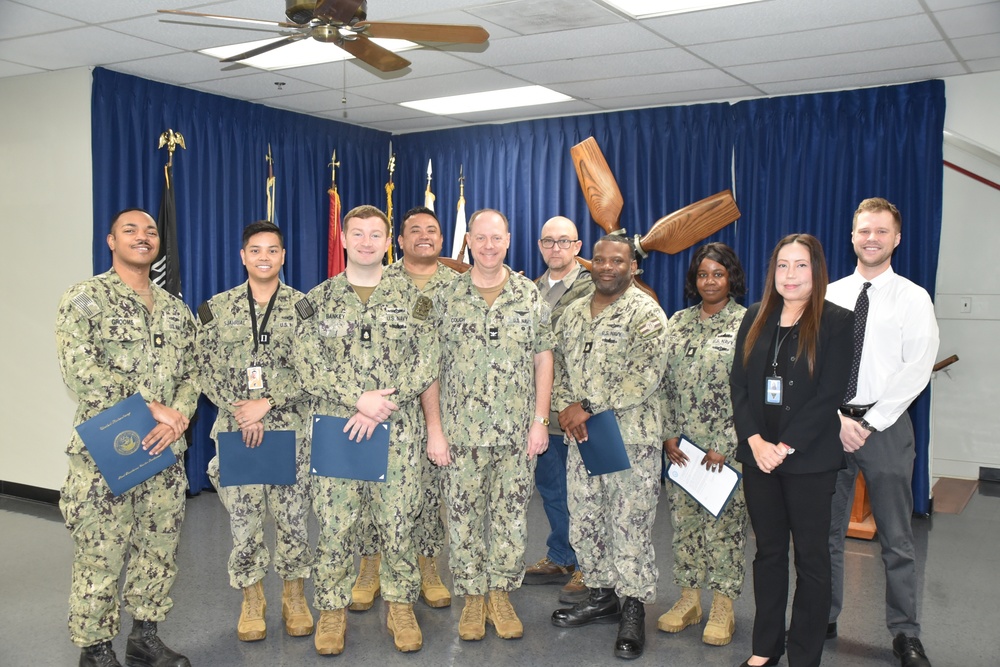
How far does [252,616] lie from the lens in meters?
3.70

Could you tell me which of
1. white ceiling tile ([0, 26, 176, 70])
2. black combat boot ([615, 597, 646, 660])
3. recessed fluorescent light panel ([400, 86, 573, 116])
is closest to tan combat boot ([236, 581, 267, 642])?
black combat boot ([615, 597, 646, 660])

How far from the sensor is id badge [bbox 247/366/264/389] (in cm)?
356

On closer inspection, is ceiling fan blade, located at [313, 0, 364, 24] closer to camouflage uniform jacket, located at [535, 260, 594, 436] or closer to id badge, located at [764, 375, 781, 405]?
camouflage uniform jacket, located at [535, 260, 594, 436]

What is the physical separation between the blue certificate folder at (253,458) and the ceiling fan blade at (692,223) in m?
3.14

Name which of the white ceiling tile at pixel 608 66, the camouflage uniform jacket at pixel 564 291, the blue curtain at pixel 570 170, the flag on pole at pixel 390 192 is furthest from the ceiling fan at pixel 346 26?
the flag on pole at pixel 390 192

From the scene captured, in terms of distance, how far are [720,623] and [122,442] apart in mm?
2483

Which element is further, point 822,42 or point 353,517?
point 822,42

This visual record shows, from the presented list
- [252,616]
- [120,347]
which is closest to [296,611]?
[252,616]

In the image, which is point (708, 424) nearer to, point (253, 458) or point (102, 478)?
point (253, 458)

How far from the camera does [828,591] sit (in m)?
3.06

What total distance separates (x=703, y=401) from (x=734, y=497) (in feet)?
1.35

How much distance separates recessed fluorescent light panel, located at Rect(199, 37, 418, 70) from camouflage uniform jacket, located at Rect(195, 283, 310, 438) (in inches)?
71.5

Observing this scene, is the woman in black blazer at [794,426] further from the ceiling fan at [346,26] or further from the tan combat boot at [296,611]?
the tan combat boot at [296,611]

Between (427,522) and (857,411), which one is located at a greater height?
(857,411)
